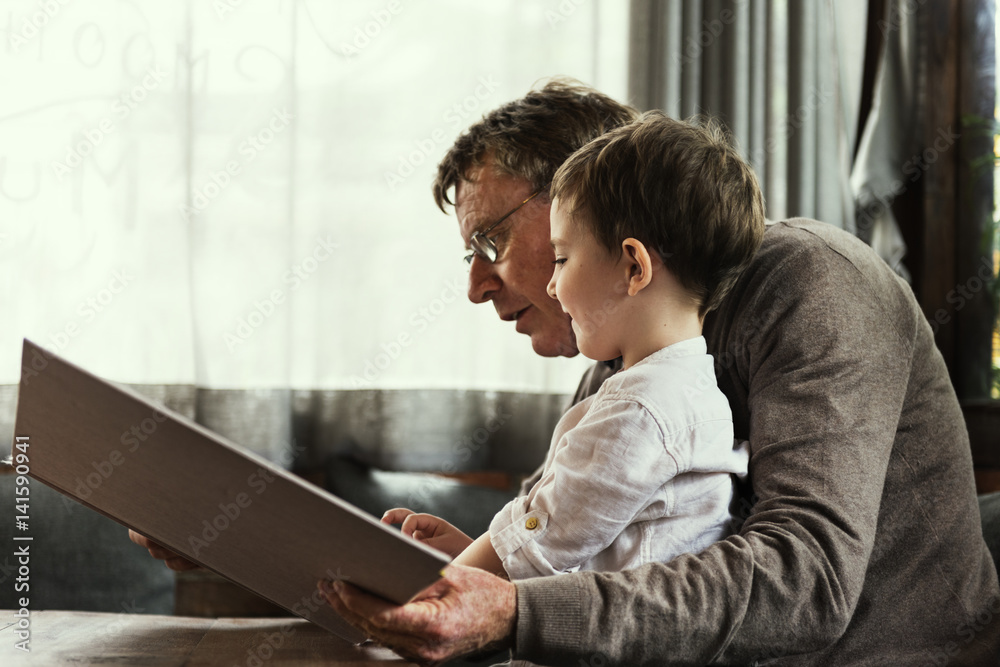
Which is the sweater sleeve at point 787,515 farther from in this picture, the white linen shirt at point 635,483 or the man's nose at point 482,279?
the man's nose at point 482,279

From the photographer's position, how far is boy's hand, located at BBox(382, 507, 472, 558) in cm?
124

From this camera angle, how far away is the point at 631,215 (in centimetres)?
102

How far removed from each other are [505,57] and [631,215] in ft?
4.38

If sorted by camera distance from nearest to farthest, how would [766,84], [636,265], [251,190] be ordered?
[636,265], [251,190], [766,84]

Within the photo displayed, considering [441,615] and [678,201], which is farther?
[678,201]

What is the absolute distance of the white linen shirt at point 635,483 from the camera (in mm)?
924

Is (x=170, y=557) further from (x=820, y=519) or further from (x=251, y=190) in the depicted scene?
(x=251, y=190)

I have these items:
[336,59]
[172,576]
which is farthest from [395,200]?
[172,576]

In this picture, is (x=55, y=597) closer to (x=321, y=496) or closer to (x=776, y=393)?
(x=321, y=496)

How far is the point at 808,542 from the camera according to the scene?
3.03ft

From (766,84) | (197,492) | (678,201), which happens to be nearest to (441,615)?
(197,492)

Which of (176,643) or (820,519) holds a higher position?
(820,519)

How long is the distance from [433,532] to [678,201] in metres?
0.61

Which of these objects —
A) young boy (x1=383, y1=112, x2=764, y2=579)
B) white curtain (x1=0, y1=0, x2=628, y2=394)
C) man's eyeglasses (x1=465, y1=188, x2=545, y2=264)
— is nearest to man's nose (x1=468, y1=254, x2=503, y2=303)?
man's eyeglasses (x1=465, y1=188, x2=545, y2=264)
